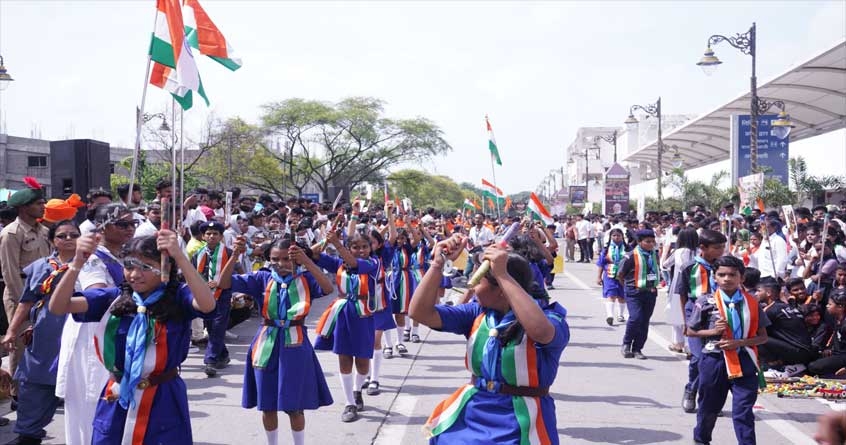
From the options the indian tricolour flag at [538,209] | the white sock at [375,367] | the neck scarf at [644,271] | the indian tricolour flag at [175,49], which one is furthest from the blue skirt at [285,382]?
the neck scarf at [644,271]

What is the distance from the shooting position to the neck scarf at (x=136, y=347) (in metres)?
3.91

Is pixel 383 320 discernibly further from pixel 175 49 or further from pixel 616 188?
pixel 616 188

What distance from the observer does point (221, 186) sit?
4066 cm

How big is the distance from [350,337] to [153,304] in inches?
128

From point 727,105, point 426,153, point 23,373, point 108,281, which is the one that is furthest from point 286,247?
point 426,153

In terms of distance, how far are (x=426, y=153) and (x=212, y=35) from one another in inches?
1473

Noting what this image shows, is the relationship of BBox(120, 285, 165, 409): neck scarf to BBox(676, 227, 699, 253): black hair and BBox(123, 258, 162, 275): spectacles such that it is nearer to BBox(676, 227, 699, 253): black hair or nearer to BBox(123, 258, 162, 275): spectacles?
BBox(123, 258, 162, 275): spectacles

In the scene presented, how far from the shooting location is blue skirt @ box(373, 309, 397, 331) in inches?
334

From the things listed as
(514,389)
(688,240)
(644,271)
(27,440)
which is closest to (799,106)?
(644,271)

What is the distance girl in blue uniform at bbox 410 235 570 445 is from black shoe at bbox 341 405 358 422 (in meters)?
3.28

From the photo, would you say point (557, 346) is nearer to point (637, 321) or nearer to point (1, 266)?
point (1, 266)

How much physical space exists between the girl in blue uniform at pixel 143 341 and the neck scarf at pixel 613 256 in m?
9.29

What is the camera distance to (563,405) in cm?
753

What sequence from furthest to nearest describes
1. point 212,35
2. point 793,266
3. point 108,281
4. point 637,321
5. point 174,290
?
point 793,266 → point 637,321 → point 212,35 → point 108,281 → point 174,290
